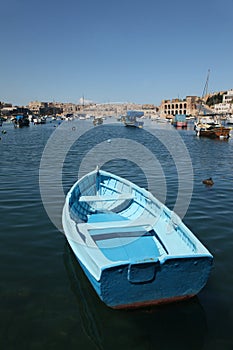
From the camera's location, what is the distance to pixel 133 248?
7.62m

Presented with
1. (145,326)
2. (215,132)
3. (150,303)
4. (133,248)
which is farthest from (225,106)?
(145,326)

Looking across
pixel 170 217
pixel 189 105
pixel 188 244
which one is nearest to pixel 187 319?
pixel 188 244

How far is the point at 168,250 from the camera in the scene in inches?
281

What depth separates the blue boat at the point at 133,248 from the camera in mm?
5277

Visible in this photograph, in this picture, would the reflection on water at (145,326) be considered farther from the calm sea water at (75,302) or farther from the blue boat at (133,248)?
the blue boat at (133,248)

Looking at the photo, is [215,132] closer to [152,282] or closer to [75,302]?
[75,302]

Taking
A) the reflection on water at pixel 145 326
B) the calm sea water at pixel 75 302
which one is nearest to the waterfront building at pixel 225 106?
the calm sea water at pixel 75 302

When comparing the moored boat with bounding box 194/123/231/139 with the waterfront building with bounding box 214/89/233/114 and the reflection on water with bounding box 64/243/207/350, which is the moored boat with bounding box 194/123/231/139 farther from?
the waterfront building with bounding box 214/89/233/114

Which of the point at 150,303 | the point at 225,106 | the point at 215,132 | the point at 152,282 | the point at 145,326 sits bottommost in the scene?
the point at 145,326

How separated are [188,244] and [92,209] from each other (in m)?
5.12

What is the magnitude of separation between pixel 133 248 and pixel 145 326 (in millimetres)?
2192

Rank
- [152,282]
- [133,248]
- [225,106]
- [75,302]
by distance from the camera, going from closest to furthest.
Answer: [152,282]
[75,302]
[133,248]
[225,106]

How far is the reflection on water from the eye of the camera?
215 inches

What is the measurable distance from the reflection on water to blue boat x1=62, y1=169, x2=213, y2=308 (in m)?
0.45
